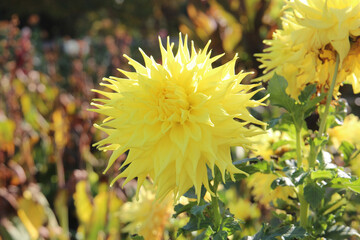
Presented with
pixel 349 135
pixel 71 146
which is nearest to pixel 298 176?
pixel 349 135

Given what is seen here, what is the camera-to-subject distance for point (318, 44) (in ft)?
2.36

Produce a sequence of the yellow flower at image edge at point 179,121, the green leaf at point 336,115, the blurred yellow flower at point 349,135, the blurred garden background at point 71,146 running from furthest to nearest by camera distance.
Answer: the blurred garden background at point 71,146
the blurred yellow flower at point 349,135
the green leaf at point 336,115
the yellow flower at image edge at point 179,121

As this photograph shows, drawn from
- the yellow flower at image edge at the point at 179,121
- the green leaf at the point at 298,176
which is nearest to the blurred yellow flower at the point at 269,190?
the green leaf at the point at 298,176

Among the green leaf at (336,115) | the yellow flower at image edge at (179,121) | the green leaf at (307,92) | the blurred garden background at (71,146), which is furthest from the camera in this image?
the blurred garden background at (71,146)

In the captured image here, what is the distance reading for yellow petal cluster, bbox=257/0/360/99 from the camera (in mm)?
694

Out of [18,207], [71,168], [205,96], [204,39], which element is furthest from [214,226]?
[204,39]

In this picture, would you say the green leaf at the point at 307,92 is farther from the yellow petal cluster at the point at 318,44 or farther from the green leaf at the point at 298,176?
the green leaf at the point at 298,176

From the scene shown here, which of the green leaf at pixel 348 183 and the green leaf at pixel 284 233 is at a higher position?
the green leaf at pixel 348 183

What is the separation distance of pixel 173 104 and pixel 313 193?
28cm

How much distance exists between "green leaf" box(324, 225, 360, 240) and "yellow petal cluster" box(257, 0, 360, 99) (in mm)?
261

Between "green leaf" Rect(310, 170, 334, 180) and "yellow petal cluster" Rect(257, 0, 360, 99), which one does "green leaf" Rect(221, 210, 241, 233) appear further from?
"yellow petal cluster" Rect(257, 0, 360, 99)

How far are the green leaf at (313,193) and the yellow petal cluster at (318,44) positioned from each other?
184mm

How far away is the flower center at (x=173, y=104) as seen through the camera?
25.6 inches

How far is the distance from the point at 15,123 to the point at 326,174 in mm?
A: 1975
